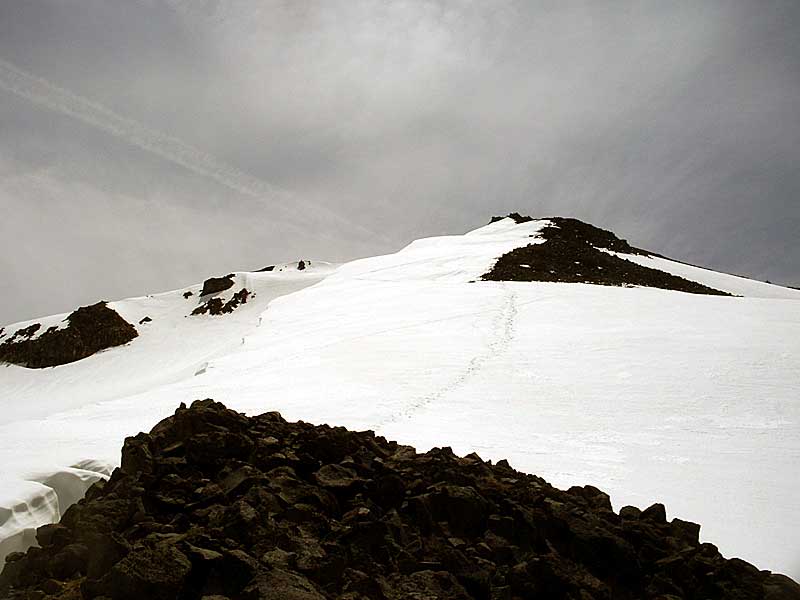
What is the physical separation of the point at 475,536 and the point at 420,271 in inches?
848

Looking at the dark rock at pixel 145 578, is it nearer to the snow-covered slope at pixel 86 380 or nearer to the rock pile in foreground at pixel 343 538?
the rock pile in foreground at pixel 343 538

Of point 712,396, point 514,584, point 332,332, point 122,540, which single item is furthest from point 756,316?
point 122,540

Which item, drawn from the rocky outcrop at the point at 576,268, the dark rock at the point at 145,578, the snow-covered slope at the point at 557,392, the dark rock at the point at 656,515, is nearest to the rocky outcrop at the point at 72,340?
the snow-covered slope at the point at 557,392

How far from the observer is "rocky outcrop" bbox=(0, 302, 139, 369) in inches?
1061

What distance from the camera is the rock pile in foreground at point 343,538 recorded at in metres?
2.91

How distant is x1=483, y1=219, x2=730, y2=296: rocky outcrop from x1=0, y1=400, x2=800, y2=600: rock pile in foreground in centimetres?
1832

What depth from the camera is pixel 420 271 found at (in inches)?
982

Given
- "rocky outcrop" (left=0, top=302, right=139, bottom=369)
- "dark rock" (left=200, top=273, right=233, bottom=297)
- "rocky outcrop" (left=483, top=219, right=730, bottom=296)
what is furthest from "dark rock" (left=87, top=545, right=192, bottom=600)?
"dark rock" (left=200, top=273, right=233, bottom=297)

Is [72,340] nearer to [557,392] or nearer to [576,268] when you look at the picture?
[576,268]

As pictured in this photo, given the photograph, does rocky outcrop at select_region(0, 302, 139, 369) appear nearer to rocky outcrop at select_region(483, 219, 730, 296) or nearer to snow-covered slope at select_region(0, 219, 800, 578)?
snow-covered slope at select_region(0, 219, 800, 578)

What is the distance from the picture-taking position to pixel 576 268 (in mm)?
25625

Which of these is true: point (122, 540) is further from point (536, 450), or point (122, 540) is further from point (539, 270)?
point (539, 270)

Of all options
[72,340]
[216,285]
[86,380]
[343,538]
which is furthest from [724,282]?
[72,340]

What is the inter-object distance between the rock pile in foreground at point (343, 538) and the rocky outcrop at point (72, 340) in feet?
86.7
